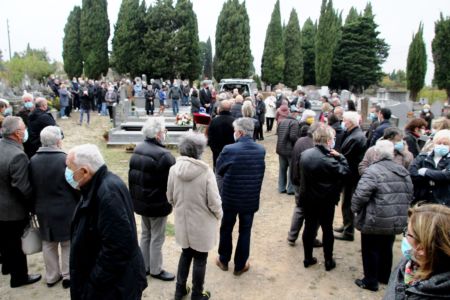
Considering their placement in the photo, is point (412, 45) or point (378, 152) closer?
point (378, 152)

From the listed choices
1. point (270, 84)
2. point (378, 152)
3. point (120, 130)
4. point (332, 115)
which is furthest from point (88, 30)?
point (378, 152)

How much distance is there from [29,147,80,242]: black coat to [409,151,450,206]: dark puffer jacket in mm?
3990

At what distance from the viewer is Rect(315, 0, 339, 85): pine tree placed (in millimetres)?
Answer: 43312

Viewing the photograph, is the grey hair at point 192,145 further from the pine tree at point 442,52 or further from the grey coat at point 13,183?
the pine tree at point 442,52

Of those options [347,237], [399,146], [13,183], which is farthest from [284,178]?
[13,183]

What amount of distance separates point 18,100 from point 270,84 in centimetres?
3351

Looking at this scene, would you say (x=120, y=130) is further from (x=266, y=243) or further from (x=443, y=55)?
(x=443, y=55)

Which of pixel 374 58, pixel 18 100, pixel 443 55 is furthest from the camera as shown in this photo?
pixel 374 58

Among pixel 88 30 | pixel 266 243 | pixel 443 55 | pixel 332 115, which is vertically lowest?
pixel 266 243

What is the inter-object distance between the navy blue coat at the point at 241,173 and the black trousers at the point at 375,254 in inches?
55.3

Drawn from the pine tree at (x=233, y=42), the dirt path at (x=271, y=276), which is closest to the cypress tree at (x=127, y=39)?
the pine tree at (x=233, y=42)

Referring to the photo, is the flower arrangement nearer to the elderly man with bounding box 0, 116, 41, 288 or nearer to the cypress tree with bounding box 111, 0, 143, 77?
the elderly man with bounding box 0, 116, 41, 288

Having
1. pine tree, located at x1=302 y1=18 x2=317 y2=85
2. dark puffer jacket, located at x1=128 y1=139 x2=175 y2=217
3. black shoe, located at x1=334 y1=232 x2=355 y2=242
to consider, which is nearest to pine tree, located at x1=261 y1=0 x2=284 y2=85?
pine tree, located at x1=302 y1=18 x2=317 y2=85

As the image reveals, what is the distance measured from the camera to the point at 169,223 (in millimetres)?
6781
